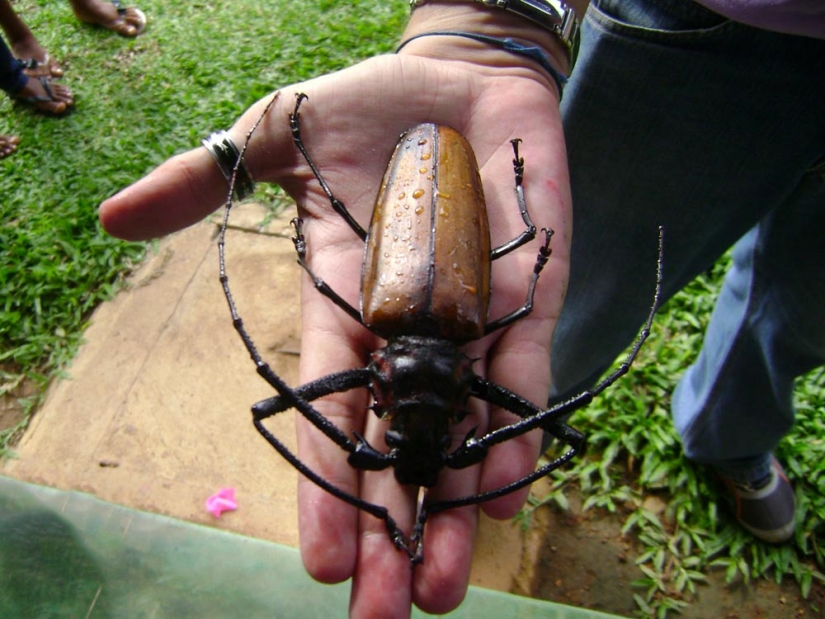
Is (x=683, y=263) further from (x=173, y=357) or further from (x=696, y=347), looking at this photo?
(x=173, y=357)

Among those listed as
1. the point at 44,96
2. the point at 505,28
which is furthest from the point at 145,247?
the point at 505,28

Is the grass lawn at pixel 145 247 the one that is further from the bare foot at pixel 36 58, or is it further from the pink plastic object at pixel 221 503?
the pink plastic object at pixel 221 503

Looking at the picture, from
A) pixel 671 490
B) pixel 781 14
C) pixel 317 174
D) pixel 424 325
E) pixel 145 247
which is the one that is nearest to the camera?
pixel 781 14

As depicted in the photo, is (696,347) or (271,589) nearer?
(271,589)

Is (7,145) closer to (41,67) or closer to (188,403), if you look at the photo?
(41,67)

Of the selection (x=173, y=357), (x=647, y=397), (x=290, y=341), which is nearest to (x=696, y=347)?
(x=647, y=397)

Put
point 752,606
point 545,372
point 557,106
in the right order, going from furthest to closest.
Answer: point 752,606
point 557,106
point 545,372
